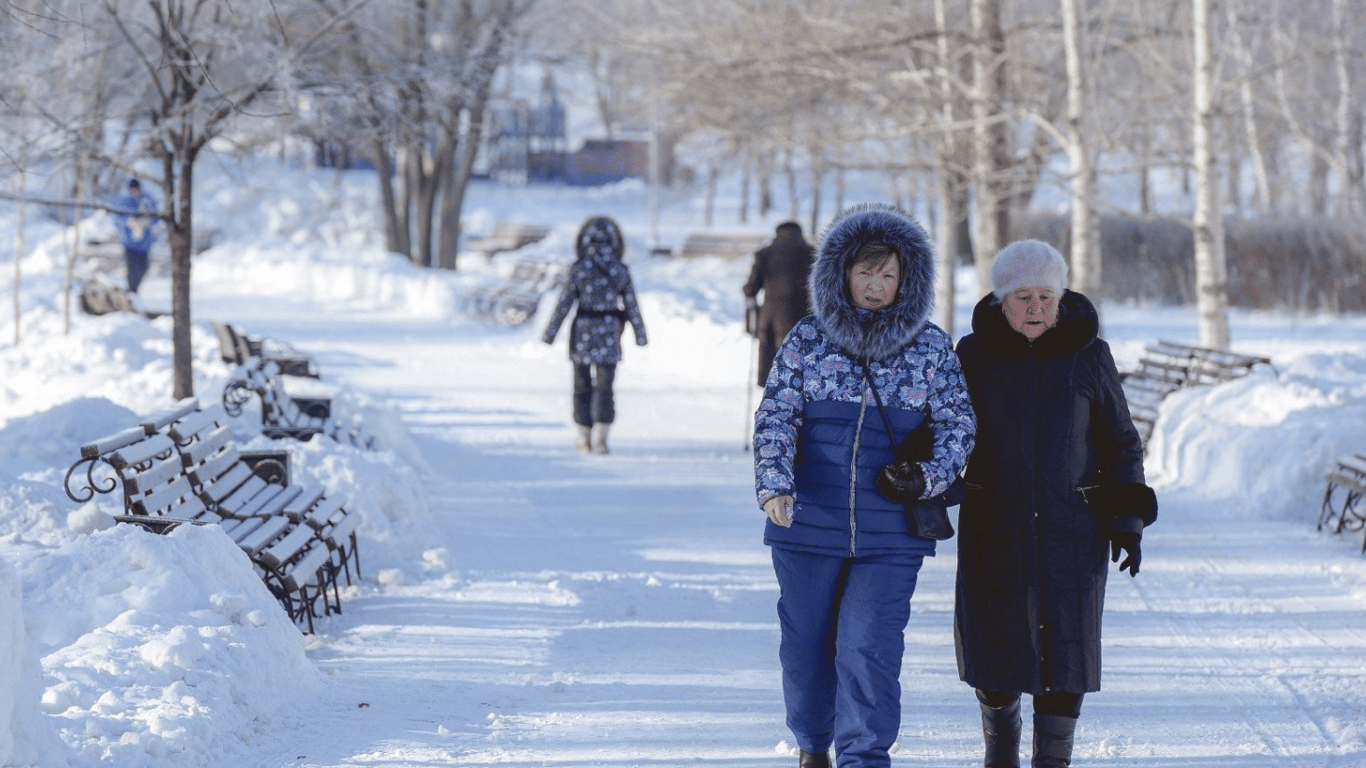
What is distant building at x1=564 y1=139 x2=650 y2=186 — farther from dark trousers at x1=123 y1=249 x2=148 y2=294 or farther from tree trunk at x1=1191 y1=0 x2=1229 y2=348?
tree trunk at x1=1191 y1=0 x2=1229 y2=348

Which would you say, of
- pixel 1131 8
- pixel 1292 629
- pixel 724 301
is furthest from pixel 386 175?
pixel 1292 629

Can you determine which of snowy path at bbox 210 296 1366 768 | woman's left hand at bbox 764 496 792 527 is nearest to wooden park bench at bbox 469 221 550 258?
snowy path at bbox 210 296 1366 768

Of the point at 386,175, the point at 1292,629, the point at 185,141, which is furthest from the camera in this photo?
the point at 386,175

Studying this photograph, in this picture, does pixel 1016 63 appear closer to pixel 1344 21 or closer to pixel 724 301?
pixel 724 301

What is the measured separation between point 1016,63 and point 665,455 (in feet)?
24.4

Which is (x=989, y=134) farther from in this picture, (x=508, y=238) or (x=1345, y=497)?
(x=508, y=238)

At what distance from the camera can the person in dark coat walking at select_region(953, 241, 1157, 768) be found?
4.15 meters

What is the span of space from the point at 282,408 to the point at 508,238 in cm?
3814

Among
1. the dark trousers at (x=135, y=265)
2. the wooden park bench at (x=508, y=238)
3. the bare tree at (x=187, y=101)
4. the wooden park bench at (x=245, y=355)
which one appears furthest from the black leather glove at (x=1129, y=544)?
the wooden park bench at (x=508, y=238)

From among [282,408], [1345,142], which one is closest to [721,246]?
[1345,142]

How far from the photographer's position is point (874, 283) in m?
4.17

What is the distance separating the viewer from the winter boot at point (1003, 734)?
433cm

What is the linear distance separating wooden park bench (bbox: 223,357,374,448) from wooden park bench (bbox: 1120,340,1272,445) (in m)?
5.94

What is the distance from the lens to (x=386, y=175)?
34719 millimetres
